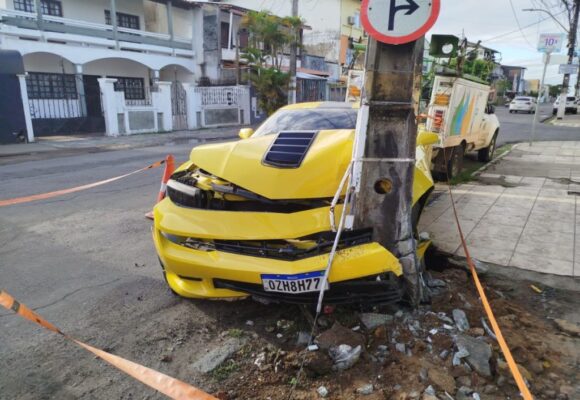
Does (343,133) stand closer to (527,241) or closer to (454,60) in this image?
(527,241)

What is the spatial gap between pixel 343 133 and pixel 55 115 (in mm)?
17912

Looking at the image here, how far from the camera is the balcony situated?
1677cm

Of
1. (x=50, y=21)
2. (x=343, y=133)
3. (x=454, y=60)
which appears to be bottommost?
(x=343, y=133)

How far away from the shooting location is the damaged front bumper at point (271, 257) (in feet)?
9.00

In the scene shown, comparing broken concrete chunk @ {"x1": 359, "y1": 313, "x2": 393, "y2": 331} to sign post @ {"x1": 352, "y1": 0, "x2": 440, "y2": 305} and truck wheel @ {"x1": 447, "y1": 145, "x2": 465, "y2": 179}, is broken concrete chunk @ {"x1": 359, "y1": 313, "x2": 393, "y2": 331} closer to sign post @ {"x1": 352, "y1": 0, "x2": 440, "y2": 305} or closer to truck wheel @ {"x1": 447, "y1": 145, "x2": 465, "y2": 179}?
sign post @ {"x1": 352, "y1": 0, "x2": 440, "y2": 305}

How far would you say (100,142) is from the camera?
16.0 m

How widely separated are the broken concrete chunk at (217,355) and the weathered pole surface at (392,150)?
1178 millimetres

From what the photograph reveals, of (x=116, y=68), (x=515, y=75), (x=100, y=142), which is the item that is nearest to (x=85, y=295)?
(x=100, y=142)

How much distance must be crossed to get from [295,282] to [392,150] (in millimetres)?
1190

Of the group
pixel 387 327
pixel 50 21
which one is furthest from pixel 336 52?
pixel 387 327

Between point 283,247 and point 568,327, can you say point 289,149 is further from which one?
point 568,327

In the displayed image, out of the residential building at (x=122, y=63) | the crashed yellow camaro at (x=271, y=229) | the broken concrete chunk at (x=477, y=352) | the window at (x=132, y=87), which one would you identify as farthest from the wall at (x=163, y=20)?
the broken concrete chunk at (x=477, y=352)

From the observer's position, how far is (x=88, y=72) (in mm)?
20609

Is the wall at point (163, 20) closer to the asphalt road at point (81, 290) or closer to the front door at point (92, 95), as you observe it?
the front door at point (92, 95)
